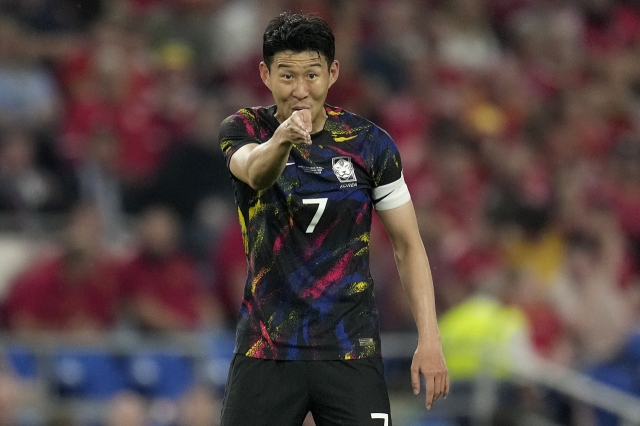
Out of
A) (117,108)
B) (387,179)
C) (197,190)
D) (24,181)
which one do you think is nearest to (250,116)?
(387,179)

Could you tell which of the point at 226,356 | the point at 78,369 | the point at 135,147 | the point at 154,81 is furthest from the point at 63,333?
the point at 154,81

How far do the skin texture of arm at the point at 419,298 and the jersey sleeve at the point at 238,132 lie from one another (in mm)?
570

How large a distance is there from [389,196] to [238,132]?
0.61 meters

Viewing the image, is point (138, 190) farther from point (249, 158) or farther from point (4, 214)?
point (249, 158)

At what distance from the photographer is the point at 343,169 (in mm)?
4613

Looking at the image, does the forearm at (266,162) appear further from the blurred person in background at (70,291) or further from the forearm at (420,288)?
the blurred person in background at (70,291)

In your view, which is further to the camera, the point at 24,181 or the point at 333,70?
the point at 24,181

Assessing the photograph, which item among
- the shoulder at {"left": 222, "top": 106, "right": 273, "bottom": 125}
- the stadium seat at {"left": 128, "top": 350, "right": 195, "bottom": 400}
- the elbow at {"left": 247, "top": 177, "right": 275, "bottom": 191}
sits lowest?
the stadium seat at {"left": 128, "top": 350, "right": 195, "bottom": 400}

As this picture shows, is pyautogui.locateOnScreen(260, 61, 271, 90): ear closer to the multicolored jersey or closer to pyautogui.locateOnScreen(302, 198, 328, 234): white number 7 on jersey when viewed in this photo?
the multicolored jersey

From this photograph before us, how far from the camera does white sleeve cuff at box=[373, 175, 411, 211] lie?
471 cm

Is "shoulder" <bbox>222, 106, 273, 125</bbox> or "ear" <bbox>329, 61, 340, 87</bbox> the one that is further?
"shoulder" <bbox>222, 106, 273, 125</bbox>

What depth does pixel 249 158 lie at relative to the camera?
172 inches

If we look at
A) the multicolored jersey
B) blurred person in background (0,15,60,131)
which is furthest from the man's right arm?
blurred person in background (0,15,60,131)

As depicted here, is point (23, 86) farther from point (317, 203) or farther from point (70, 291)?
point (317, 203)
